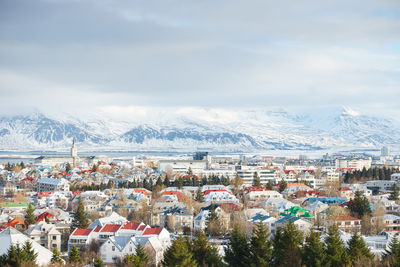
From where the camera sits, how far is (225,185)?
56406 millimetres

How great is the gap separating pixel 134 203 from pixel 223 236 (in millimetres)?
12572

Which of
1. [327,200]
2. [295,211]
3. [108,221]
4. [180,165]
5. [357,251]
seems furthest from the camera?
[180,165]

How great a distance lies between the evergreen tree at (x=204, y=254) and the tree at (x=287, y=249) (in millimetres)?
1771

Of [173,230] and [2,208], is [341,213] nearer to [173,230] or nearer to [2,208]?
[173,230]

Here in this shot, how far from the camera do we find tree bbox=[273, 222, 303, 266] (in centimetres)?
1800

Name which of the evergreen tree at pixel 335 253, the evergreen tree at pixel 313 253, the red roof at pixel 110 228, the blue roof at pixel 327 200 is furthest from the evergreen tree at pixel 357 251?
the blue roof at pixel 327 200

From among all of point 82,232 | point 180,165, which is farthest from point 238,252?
point 180,165

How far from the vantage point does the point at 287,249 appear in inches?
727

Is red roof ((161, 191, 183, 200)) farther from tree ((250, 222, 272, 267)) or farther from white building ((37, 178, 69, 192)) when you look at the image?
tree ((250, 222, 272, 267))

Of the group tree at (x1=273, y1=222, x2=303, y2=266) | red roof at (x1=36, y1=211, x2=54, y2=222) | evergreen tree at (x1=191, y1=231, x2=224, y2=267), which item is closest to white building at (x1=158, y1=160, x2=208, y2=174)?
red roof at (x1=36, y1=211, x2=54, y2=222)

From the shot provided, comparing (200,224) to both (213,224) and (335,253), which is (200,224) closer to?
(213,224)

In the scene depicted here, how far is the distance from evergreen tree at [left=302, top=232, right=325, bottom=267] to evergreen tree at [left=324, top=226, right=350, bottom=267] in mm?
202

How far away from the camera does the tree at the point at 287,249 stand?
18.0 meters

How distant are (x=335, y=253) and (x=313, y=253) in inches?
25.8
